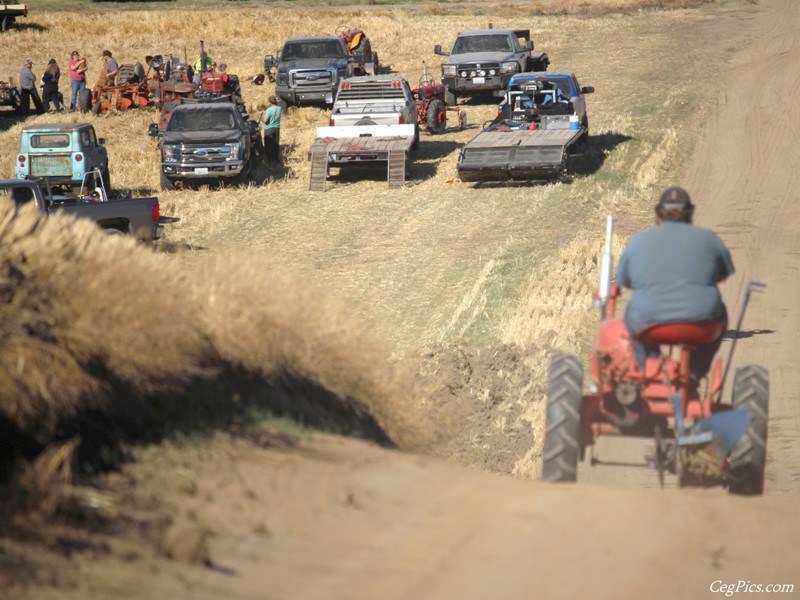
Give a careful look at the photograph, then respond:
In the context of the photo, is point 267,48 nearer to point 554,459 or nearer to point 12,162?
point 12,162

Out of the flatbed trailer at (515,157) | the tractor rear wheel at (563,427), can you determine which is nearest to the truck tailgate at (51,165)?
the flatbed trailer at (515,157)

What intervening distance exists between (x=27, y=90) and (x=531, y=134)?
1697cm

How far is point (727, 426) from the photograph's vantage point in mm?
6266

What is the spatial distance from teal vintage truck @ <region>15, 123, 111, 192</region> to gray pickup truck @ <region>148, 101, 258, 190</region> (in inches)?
64.3

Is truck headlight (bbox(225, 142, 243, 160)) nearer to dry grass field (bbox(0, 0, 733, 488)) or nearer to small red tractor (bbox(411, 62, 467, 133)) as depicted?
dry grass field (bbox(0, 0, 733, 488))

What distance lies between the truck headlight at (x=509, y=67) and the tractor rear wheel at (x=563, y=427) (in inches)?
929

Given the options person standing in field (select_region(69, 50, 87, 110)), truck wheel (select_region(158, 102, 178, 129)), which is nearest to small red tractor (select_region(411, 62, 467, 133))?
truck wheel (select_region(158, 102, 178, 129))

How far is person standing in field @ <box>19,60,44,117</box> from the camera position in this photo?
30781mm

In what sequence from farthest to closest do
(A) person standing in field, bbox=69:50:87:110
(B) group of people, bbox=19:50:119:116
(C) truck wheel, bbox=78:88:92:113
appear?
(C) truck wheel, bbox=78:88:92:113, (B) group of people, bbox=19:50:119:116, (A) person standing in field, bbox=69:50:87:110

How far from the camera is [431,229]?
18.9m

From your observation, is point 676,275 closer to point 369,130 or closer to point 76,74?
point 369,130

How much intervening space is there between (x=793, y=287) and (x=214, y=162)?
1214 cm

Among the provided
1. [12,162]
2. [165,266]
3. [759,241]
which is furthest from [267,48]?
[165,266]

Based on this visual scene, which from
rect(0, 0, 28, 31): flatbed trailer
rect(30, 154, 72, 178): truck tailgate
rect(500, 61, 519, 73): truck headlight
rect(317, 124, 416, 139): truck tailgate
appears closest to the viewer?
rect(30, 154, 72, 178): truck tailgate
